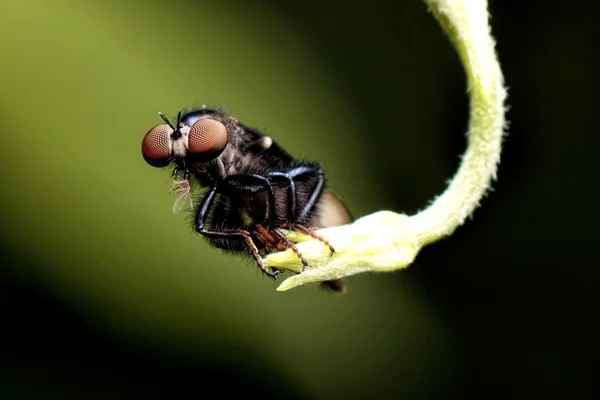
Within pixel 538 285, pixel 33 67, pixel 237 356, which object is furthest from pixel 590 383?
pixel 33 67

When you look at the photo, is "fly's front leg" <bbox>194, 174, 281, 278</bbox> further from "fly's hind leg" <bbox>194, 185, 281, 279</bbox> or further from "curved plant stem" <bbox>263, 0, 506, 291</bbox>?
"curved plant stem" <bbox>263, 0, 506, 291</bbox>

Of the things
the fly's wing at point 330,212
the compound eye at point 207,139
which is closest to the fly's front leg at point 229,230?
the compound eye at point 207,139

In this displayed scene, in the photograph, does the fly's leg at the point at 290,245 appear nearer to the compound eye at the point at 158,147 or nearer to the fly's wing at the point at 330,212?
the fly's wing at the point at 330,212

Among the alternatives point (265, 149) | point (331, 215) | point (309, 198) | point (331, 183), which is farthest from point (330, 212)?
point (331, 183)

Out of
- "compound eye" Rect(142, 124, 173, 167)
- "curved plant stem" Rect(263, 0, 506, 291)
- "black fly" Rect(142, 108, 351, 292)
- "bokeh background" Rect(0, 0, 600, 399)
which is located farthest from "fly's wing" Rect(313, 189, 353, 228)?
"bokeh background" Rect(0, 0, 600, 399)

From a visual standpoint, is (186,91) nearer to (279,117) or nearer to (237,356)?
(279,117)
